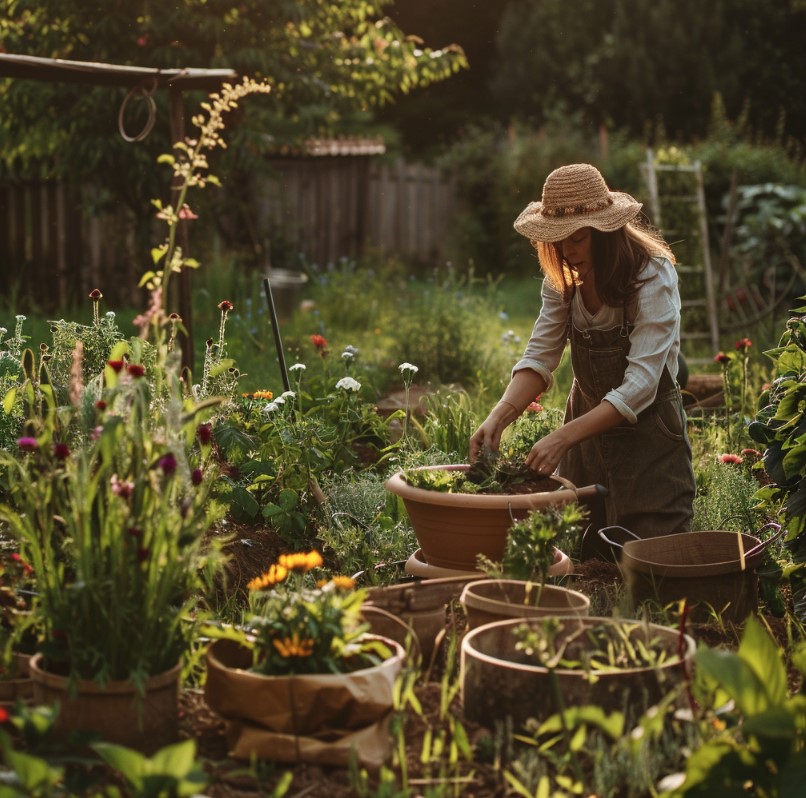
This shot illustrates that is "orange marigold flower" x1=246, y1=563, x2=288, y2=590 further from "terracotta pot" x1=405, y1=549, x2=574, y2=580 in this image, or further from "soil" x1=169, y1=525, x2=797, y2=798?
"terracotta pot" x1=405, y1=549, x2=574, y2=580

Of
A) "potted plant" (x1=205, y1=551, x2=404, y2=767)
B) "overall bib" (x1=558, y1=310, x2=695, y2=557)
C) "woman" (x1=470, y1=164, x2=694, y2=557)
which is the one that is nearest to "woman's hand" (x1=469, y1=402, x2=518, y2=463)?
"woman" (x1=470, y1=164, x2=694, y2=557)

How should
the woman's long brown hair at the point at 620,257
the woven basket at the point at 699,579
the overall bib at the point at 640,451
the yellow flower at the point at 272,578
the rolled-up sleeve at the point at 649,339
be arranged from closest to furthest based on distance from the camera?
1. the yellow flower at the point at 272,578
2. the woven basket at the point at 699,579
3. the rolled-up sleeve at the point at 649,339
4. the woman's long brown hair at the point at 620,257
5. the overall bib at the point at 640,451

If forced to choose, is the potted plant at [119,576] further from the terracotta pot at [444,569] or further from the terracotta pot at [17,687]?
the terracotta pot at [444,569]

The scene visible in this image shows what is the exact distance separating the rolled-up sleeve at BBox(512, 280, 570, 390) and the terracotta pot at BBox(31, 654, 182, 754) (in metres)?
1.89

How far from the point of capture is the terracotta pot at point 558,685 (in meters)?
2.20

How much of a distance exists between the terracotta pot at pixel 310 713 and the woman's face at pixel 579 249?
1.74 m

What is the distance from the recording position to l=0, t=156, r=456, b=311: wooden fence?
10359 millimetres

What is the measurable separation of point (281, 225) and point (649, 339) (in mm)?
10441

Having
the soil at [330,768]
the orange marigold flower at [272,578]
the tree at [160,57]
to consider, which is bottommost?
the soil at [330,768]

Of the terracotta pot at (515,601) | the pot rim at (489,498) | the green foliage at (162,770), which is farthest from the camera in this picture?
the pot rim at (489,498)

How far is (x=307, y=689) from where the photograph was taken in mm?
2152

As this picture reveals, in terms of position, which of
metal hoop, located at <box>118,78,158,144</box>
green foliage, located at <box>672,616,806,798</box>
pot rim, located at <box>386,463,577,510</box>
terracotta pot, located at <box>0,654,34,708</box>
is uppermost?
metal hoop, located at <box>118,78,158,144</box>

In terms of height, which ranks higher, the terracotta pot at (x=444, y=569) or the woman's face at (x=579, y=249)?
the woman's face at (x=579, y=249)

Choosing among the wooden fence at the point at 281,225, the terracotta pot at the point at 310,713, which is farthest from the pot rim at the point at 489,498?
the wooden fence at the point at 281,225
